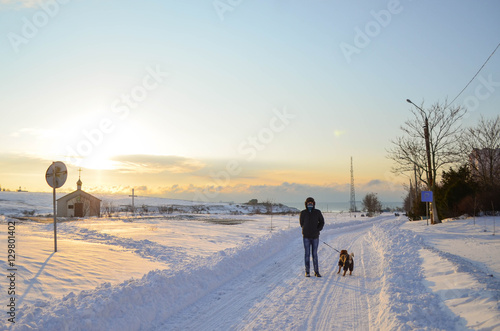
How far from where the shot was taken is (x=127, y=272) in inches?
367

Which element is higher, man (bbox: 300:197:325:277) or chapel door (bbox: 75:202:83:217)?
man (bbox: 300:197:325:277)

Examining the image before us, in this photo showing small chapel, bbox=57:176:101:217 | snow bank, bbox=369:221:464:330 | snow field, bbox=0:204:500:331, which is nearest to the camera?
snow bank, bbox=369:221:464:330

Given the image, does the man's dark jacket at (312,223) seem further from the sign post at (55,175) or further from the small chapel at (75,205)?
the small chapel at (75,205)

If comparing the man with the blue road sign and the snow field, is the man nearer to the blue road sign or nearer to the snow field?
the snow field

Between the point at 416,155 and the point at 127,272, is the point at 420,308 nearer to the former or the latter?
the point at 127,272

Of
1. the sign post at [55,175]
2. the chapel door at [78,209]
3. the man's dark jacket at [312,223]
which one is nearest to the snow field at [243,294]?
the man's dark jacket at [312,223]

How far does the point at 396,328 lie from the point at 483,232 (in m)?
16.2

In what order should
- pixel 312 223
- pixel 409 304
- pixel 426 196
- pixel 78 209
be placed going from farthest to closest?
pixel 78 209 < pixel 426 196 < pixel 312 223 < pixel 409 304

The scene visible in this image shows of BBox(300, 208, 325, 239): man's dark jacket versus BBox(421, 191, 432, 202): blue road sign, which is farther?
BBox(421, 191, 432, 202): blue road sign

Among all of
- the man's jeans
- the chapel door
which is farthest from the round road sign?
the chapel door

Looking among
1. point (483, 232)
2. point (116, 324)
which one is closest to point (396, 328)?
point (116, 324)

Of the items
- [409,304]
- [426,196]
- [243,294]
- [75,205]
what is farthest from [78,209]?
[409,304]

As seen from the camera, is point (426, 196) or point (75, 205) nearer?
point (426, 196)

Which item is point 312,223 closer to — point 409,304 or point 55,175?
point 409,304
